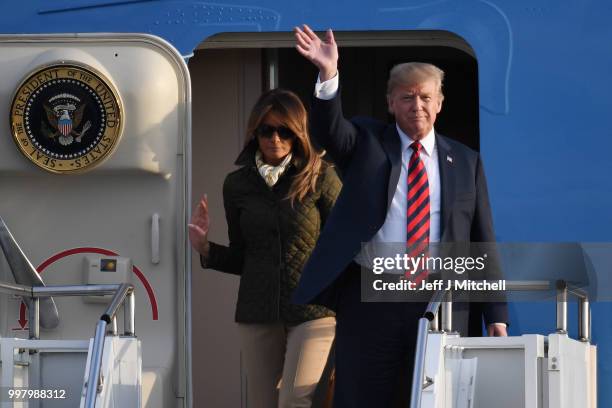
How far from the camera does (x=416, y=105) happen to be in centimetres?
540

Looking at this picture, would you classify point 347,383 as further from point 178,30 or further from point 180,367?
point 178,30

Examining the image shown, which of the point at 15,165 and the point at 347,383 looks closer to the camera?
the point at 347,383

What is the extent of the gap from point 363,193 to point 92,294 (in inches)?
44.6

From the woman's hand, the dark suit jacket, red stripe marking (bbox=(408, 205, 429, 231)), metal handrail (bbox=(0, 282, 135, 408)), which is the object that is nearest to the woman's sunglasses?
the woman's hand

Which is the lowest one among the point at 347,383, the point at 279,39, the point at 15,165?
the point at 347,383

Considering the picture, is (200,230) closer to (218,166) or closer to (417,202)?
(417,202)

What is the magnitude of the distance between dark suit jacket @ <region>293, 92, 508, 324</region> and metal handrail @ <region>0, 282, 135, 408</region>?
66 cm

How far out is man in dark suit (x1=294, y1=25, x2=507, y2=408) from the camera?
17.4 feet

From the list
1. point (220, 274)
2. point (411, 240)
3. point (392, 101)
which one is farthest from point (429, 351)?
point (220, 274)

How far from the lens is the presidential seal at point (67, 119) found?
260 inches

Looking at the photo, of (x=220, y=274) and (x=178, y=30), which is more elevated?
(x=178, y=30)

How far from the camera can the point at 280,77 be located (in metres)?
8.23

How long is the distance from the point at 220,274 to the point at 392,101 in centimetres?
270

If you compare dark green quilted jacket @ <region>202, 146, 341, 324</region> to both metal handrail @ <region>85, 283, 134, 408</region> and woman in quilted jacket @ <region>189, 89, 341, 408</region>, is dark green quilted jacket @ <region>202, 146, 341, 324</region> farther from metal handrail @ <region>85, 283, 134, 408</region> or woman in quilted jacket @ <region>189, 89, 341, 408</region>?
metal handrail @ <region>85, 283, 134, 408</region>
